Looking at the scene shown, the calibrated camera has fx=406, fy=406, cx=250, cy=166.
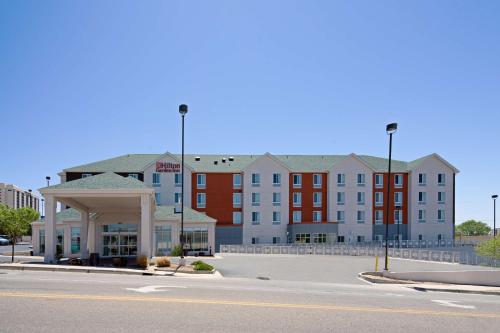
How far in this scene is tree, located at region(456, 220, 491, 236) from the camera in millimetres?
157587

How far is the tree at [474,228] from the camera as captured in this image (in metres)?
158

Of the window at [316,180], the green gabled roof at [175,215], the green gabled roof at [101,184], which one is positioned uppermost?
the window at [316,180]

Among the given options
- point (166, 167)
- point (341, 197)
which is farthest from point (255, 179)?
point (341, 197)

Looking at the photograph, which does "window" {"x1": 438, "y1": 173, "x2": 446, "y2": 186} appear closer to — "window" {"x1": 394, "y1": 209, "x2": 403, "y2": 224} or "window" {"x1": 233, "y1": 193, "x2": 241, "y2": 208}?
"window" {"x1": 394, "y1": 209, "x2": 403, "y2": 224}

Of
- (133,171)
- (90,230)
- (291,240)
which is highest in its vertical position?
(133,171)

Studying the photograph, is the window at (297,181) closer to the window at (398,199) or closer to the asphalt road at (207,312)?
the window at (398,199)

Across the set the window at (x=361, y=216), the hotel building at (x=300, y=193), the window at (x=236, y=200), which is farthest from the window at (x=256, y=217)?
the window at (x=361, y=216)

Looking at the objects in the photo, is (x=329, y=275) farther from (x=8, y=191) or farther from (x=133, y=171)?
(x=8, y=191)

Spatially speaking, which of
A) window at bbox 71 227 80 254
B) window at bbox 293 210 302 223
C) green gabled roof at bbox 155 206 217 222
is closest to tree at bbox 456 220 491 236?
window at bbox 293 210 302 223

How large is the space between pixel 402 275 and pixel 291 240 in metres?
37.9

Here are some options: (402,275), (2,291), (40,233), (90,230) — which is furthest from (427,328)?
(40,233)

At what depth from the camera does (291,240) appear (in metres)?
60.9

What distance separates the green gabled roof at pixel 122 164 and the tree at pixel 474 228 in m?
139

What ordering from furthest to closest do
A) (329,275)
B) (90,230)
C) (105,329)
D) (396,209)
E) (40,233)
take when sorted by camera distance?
(396,209) < (40,233) < (90,230) < (329,275) < (105,329)
